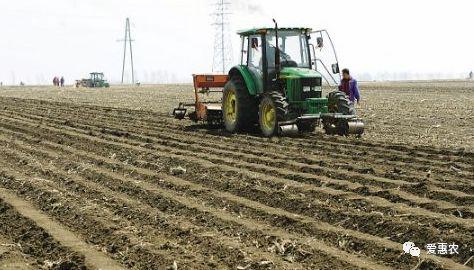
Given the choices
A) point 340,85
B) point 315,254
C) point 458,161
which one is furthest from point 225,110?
point 315,254

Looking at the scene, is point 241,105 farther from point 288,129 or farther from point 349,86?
point 349,86

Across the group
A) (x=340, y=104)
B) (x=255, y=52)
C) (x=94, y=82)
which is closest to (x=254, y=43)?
(x=255, y=52)

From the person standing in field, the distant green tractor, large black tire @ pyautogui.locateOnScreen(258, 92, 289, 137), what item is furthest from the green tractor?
the distant green tractor

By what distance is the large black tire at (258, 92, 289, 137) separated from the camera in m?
11.3

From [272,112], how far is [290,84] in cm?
62

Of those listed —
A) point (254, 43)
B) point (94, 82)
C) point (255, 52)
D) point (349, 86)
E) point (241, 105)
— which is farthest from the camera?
point (94, 82)

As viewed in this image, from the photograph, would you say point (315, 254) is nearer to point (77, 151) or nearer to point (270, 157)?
point (270, 157)

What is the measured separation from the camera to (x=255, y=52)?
11.9 meters

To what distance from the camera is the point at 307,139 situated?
11.4m

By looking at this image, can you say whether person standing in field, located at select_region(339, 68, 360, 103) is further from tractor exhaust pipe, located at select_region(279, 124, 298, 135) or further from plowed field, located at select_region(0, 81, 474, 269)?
plowed field, located at select_region(0, 81, 474, 269)

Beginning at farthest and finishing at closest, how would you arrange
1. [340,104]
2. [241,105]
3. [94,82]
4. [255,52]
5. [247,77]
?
[94,82] → [241,105] → [247,77] → [255,52] → [340,104]

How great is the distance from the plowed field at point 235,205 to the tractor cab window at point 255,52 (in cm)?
183

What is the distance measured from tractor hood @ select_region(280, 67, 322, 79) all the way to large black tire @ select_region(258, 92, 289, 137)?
0.39m

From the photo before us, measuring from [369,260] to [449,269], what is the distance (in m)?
0.55
